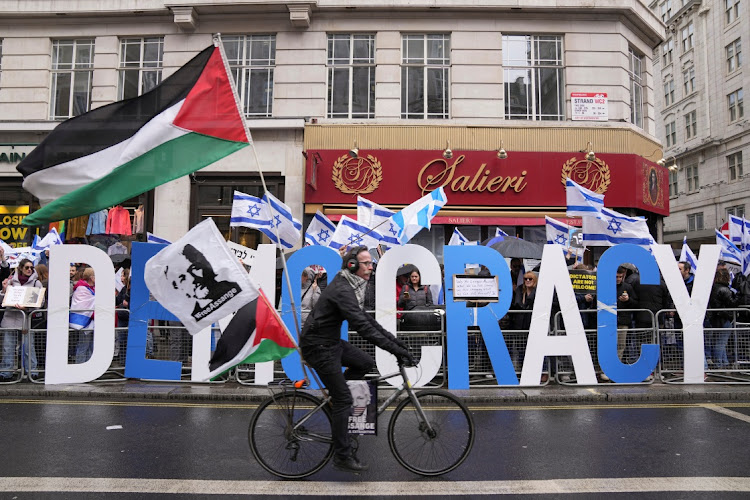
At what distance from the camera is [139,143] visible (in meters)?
5.52

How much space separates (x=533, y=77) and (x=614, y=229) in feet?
27.0

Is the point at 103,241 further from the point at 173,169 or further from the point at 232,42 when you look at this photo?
the point at 173,169

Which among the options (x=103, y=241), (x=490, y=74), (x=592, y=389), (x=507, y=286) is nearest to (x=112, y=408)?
(x=507, y=286)

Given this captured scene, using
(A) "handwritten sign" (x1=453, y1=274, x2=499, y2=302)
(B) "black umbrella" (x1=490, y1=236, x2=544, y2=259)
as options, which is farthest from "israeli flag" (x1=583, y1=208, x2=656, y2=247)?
(A) "handwritten sign" (x1=453, y1=274, x2=499, y2=302)

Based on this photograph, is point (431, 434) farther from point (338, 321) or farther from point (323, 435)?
point (338, 321)

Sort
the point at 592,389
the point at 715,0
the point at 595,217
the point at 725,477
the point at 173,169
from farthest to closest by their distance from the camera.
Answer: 1. the point at 715,0
2. the point at 595,217
3. the point at 592,389
4. the point at 173,169
5. the point at 725,477

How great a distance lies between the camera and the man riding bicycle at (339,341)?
4.75 metres

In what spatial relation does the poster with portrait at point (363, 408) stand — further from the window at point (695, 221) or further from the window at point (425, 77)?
the window at point (695, 221)

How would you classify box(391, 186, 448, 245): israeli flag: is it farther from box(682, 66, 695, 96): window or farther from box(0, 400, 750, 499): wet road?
box(682, 66, 695, 96): window

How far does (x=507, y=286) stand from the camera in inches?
351

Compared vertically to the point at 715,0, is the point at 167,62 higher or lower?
lower

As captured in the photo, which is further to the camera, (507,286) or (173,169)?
(507,286)

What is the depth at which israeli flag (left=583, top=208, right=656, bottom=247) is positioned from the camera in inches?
442

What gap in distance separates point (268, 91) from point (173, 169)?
13.1 meters
